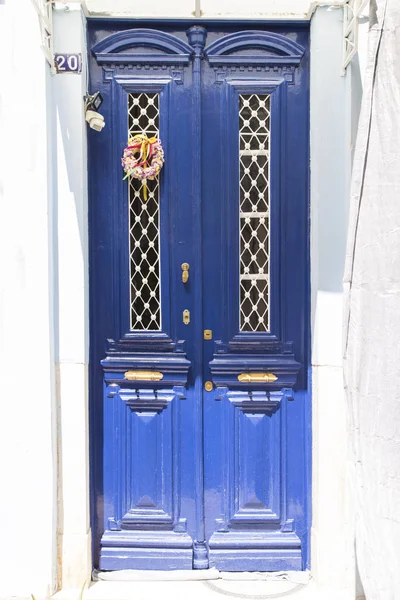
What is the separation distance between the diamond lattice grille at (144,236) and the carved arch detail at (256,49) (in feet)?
1.61

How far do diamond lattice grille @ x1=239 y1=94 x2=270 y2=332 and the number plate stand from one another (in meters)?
1.05

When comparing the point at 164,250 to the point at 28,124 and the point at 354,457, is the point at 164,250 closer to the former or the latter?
the point at 28,124

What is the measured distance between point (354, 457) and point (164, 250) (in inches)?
67.7

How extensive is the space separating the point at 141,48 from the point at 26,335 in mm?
1986

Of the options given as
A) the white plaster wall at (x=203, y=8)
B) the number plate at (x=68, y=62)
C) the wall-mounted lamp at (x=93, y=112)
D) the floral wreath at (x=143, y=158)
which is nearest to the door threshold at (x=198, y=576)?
the floral wreath at (x=143, y=158)

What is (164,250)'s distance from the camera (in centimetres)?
354

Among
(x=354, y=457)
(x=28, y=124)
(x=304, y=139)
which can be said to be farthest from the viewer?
(x=304, y=139)

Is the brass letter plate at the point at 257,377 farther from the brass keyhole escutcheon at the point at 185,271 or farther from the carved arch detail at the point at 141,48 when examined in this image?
the carved arch detail at the point at 141,48

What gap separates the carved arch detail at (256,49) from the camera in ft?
11.3

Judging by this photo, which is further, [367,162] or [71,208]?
[71,208]

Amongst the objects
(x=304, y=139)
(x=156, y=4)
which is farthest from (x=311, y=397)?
(x=156, y=4)

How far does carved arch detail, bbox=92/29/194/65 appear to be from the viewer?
344 centimetres

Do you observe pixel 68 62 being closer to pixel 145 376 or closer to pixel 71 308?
pixel 71 308

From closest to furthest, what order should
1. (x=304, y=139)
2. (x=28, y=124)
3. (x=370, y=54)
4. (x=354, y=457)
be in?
(x=370, y=54), (x=354, y=457), (x=28, y=124), (x=304, y=139)
